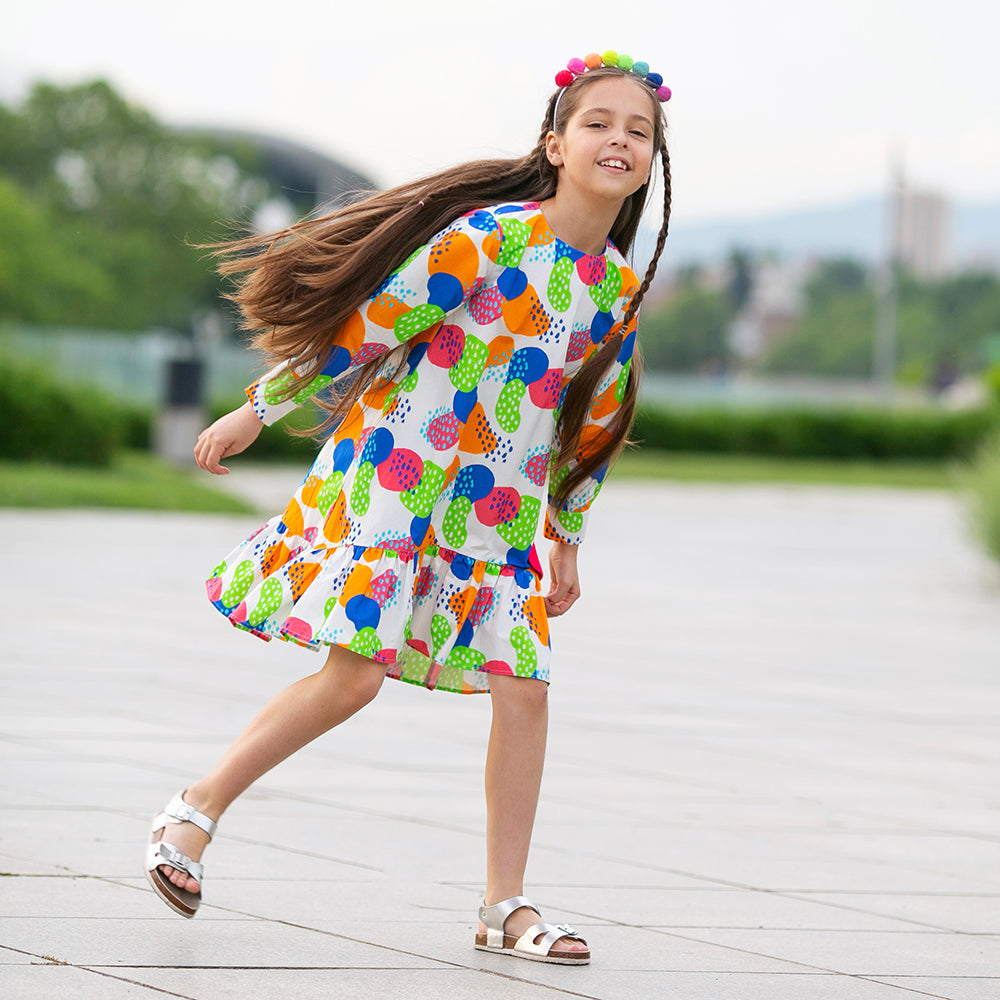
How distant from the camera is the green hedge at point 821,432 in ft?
104

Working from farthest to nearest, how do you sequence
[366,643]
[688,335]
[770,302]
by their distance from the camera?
[770,302] < [688,335] < [366,643]

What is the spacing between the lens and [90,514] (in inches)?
484

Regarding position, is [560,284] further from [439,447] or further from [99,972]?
[99,972]

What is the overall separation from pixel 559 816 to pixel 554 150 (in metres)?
1.72

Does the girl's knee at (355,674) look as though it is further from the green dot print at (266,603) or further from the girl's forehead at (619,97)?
the girl's forehead at (619,97)

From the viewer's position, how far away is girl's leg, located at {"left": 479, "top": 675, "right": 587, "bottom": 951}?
114 inches

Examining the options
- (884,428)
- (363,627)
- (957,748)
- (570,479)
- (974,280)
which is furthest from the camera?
(974,280)

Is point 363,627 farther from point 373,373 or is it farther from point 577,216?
point 577,216

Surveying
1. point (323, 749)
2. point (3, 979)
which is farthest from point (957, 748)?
point (3, 979)

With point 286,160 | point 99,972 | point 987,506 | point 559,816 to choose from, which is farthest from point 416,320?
point 286,160

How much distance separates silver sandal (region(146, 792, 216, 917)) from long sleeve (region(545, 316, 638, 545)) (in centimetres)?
86

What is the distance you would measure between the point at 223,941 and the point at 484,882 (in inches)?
27.7

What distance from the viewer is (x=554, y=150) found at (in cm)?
306

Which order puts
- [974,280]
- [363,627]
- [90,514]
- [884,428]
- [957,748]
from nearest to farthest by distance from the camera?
[363,627] → [957,748] → [90,514] → [884,428] → [974,280]
